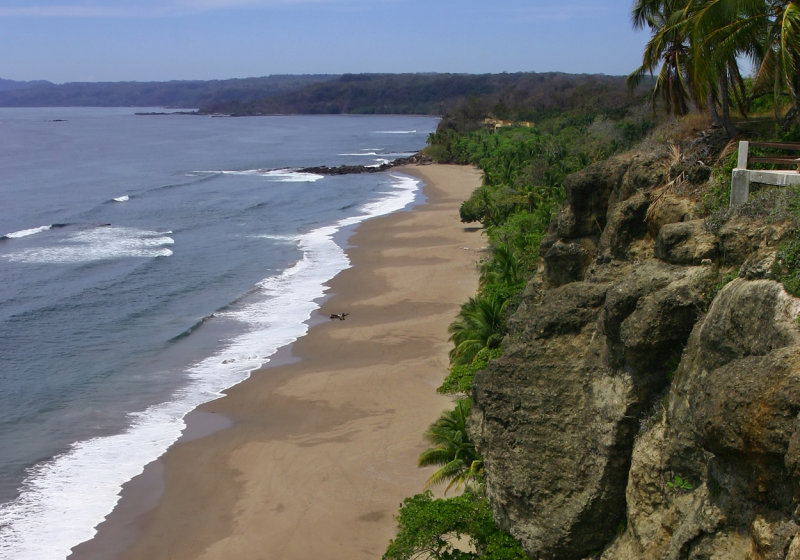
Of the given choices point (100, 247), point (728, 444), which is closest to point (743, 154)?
point (728, 444)

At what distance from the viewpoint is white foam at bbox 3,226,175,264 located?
1929 inches

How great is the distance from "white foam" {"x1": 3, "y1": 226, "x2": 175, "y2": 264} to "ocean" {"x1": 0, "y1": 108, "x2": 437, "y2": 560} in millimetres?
189

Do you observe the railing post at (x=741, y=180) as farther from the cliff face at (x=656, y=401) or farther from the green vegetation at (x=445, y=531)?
the green vegetation at (x=445, y=531)

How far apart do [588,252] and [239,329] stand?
19.1 meters

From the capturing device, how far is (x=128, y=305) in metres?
38.0

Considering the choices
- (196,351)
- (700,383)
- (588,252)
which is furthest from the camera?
(196,351)

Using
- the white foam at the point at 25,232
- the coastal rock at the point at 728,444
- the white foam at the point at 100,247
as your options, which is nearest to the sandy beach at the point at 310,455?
the coastal rock at the point at 728,444

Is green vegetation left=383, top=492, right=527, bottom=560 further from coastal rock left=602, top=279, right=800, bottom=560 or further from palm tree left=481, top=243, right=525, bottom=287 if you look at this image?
palm tree left=481, top=243, right=525, bottom=287

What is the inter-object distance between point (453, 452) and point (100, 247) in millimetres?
39973

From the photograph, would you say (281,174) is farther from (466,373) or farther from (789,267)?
(789,267)

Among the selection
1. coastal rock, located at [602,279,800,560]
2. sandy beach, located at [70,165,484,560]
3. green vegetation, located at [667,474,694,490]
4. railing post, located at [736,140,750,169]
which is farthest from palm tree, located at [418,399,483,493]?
railing post, located at [736,140,750,169]

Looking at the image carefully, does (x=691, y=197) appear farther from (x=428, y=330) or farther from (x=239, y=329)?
(x=239, y=329)

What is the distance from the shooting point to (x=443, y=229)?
182 feet

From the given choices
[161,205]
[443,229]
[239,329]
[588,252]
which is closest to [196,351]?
[239,329]
